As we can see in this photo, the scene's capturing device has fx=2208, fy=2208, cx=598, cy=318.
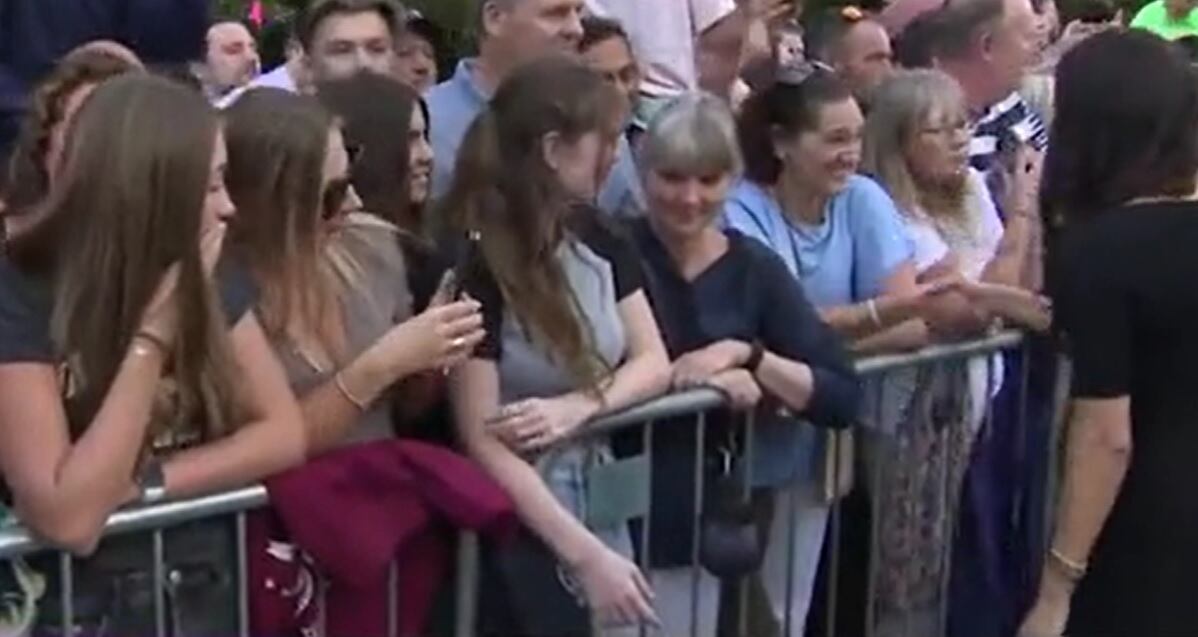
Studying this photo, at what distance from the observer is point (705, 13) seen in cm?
604

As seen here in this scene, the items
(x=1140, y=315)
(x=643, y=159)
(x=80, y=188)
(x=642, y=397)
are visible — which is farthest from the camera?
(x=643, y=159)

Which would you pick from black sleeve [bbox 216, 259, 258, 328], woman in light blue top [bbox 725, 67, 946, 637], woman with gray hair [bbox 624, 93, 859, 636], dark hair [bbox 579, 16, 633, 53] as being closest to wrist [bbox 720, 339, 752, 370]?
woman with gray hair [bbox 624, 93, 859, 636]

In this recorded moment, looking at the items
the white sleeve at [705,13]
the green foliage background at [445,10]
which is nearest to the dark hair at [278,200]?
the white sleeve at [705,13]

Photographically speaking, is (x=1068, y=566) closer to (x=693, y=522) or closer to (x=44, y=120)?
(x=693, y=522)

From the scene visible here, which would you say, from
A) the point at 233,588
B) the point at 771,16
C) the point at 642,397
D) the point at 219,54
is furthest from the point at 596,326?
the point at 219,54

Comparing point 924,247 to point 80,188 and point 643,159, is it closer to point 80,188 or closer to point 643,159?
point 643,159

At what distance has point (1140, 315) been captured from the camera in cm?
386

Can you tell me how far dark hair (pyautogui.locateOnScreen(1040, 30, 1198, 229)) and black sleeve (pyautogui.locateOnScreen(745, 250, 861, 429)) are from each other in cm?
66

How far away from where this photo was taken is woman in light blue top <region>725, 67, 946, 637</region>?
4883mm

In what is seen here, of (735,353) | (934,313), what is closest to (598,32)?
(934,313)

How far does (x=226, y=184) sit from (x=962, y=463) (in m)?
2.13

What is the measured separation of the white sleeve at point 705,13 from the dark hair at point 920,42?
0.59m

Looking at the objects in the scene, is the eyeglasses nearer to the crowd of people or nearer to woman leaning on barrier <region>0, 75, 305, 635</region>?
the crowd of people

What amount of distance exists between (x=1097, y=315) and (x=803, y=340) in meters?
0.81
